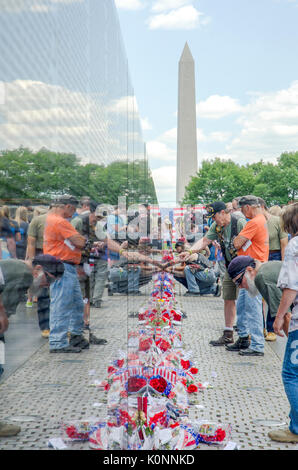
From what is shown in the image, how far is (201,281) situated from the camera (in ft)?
37.9

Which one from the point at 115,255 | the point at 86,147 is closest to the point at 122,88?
the point at 115,255

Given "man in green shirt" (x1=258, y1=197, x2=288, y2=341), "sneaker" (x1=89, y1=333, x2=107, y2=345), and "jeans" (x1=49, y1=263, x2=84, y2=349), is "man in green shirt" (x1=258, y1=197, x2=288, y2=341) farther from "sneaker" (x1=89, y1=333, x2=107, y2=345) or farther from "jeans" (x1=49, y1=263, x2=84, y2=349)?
"jeans" (x1=49, y1=263, x2=84, y2=349)

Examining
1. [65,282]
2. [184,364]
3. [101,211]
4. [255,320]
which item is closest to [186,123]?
[255,320]

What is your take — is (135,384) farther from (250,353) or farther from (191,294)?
(191,294)

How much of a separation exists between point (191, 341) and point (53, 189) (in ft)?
17.0

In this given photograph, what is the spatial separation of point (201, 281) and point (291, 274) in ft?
27.4

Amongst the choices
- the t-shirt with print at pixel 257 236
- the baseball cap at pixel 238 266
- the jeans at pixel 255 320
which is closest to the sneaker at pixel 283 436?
the baseball cap at pixel 238 266

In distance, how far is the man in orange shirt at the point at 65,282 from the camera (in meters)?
1.74

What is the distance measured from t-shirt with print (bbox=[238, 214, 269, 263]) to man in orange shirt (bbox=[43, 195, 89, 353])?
13.4 feet

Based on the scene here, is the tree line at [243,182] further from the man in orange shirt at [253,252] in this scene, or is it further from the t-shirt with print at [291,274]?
the t-shirt with print at [291,274]

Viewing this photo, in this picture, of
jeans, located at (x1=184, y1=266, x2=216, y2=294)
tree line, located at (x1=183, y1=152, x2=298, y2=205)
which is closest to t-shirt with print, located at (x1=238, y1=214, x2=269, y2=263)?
jeans, located at (x1=184, y1=266, x2=216, y2=294)

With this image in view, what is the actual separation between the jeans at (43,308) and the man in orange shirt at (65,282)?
0.08ft

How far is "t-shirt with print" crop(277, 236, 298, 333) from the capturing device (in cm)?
321
